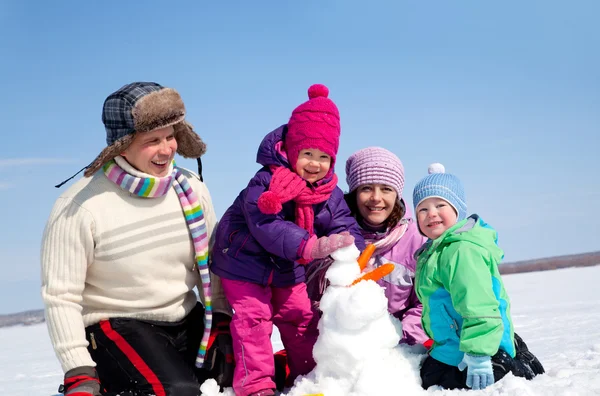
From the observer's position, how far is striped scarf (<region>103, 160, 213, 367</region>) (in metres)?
3.29

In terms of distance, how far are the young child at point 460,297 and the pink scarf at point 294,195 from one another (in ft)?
1.91

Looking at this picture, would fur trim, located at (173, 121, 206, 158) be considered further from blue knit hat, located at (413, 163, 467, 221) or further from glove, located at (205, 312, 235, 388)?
blue knit hat, located at (413, 163, 467, 221)

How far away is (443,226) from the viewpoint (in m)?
3.15

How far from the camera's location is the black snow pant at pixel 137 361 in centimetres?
318

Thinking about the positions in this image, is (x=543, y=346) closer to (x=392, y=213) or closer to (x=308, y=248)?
(x=392, y=213)

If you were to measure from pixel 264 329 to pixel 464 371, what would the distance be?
1.17m

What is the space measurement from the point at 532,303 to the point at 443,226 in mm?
5799

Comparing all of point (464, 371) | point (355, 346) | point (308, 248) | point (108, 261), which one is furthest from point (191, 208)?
point (464, 371)

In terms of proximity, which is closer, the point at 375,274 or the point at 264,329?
the point at 375,274

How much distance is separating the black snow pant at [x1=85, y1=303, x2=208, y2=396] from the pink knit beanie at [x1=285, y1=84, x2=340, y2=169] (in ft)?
4.52

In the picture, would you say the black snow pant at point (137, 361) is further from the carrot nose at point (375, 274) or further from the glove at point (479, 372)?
the glove at point (479, 372)

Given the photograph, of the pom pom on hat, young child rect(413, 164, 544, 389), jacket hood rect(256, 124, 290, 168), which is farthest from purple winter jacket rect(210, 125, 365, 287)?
young child rect(413, 164, 544, 389)

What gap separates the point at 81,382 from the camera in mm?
2963

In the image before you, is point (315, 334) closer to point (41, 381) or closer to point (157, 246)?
point (157, 246)
